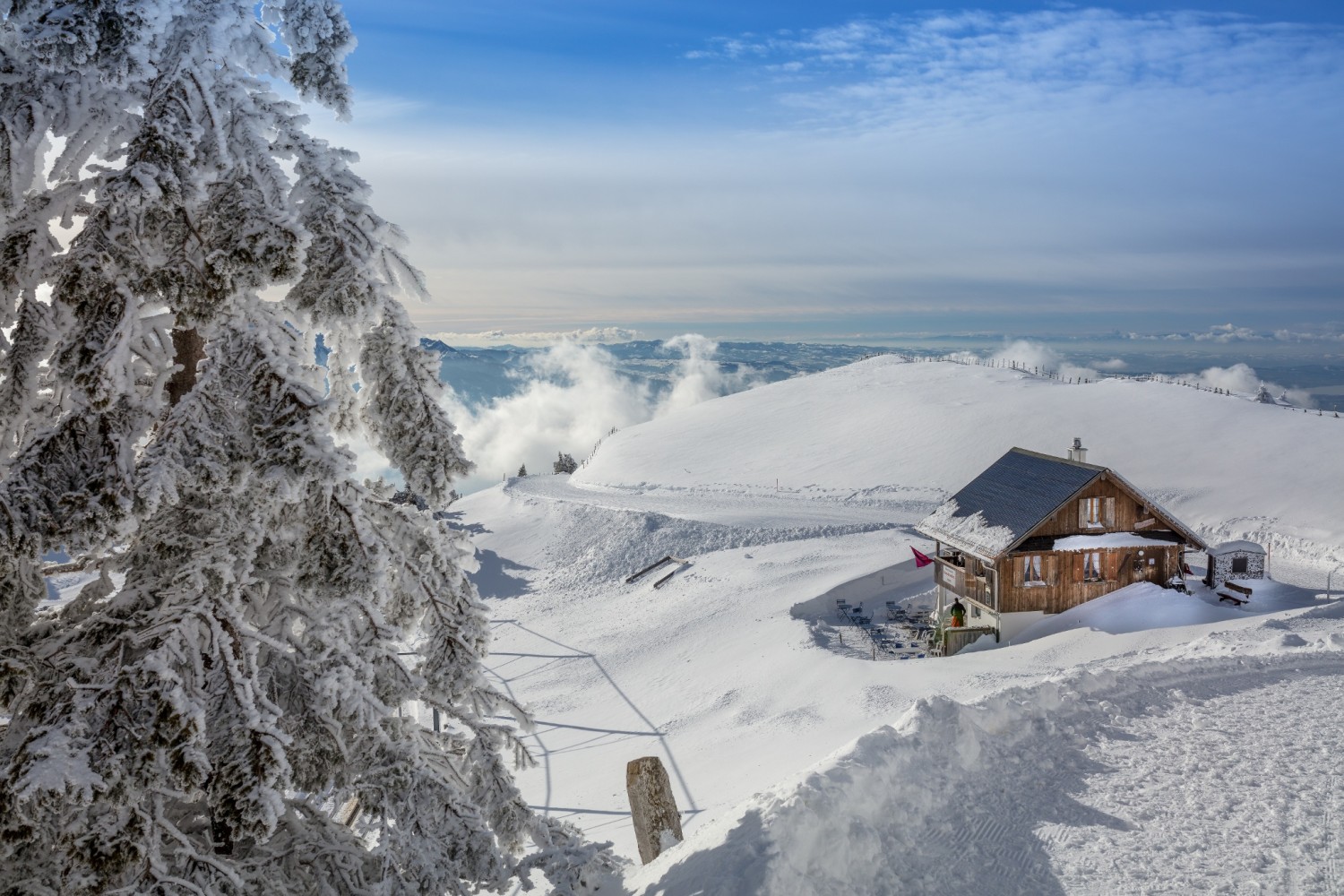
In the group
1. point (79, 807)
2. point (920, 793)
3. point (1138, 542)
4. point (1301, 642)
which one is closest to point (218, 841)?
point (79, 807)

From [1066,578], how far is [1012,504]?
9.82 ft

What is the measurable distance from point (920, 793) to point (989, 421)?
203 feet

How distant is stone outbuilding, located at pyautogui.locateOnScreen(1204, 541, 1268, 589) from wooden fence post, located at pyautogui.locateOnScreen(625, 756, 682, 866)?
26.7m

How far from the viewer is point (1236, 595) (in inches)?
1123

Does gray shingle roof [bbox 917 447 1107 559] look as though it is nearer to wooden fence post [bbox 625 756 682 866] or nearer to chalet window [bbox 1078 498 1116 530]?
chalet window [bbox 1078 498 1116 530]

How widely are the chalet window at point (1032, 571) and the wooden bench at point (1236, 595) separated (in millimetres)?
6470

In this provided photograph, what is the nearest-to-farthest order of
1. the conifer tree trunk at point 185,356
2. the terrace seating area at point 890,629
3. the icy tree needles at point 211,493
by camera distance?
the icy tree needles at point 211,493, the conifer tree trunk at point 185,356, the terrace seating area at point 890,629

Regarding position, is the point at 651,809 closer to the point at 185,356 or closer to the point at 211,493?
the point at 211,493

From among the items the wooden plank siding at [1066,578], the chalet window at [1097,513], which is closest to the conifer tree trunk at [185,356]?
the wooden plank siding at [1066,578]

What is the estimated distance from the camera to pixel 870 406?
7831cm

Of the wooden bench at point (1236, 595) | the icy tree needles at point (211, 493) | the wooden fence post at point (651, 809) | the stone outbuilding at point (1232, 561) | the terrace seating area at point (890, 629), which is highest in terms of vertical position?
the icy tree needles at point (211, 493)

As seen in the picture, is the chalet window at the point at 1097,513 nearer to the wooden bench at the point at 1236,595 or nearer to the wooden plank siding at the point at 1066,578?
the wooden plank siding at the point at 1066,578

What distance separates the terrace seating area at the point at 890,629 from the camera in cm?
2830

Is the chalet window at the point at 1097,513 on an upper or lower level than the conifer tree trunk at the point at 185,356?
lower
